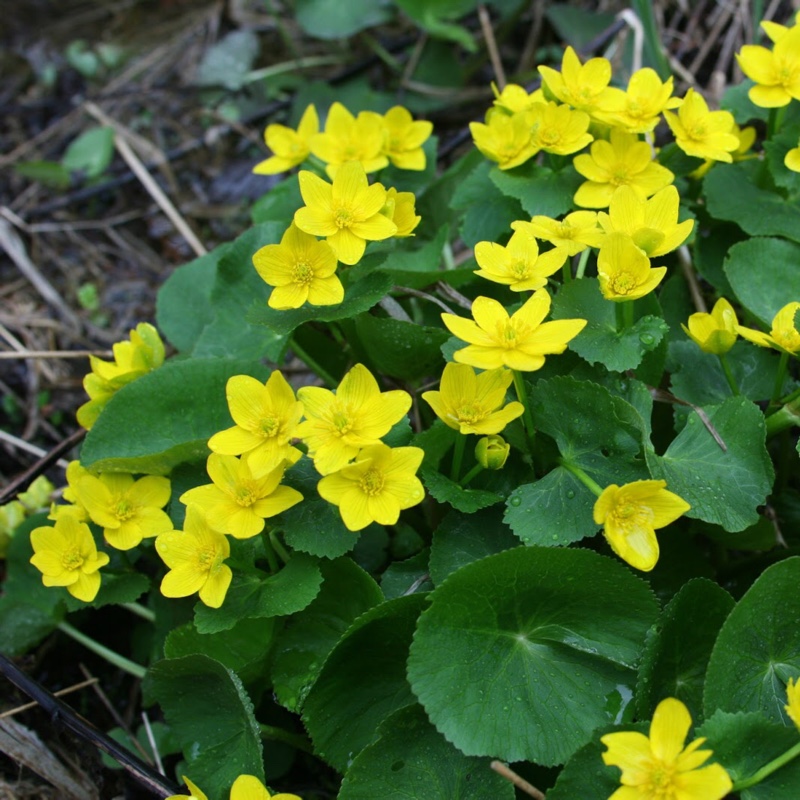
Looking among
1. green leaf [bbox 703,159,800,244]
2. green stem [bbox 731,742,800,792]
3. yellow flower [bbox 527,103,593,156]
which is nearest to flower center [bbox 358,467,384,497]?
green stem [bbox 731,742,800,792]

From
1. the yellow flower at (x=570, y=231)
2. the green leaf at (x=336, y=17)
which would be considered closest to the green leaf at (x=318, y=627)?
the yellow flower at (x=570, y=231)

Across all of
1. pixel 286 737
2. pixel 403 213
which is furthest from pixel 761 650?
pixel 403 213

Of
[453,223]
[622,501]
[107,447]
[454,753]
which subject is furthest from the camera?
[453,223]

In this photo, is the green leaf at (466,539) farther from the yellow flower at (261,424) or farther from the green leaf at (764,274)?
the green leaf at (764,274)

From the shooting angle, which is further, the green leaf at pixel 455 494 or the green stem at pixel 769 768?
the green leaf at pixel 455 494

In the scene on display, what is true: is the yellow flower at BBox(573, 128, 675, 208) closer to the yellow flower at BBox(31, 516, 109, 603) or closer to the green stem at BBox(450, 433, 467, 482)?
the green stem at BBox(450, 433, 467, 482)

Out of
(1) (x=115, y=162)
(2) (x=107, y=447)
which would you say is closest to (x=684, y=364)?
(2) (x=107, y=447)

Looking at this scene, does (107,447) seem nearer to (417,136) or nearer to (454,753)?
(454,753)
